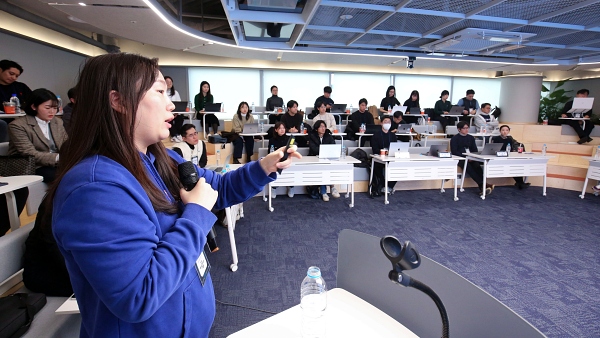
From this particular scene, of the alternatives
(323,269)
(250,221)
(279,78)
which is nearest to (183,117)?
(250,221)

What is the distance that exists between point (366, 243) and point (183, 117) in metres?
6.69

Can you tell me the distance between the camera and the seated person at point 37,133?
302 cm

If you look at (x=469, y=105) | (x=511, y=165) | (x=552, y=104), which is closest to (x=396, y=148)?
(x=511, y=165)

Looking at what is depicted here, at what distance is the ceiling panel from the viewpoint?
489 cm

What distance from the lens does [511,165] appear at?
5.47 m

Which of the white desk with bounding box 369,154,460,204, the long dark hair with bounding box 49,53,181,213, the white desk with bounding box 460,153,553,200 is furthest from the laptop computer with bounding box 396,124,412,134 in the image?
the long dark hair with bounding box 49,53,181,213

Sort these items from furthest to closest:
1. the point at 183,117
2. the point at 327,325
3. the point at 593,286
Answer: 1. the point at 183,117
2. the point at 593,286
3. the point at 327,325

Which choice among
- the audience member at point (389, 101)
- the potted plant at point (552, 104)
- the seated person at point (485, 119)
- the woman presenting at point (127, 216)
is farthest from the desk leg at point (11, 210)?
the potted plant at point (552, 104)

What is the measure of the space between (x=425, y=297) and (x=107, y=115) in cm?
113

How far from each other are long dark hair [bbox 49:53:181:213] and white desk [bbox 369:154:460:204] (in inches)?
179

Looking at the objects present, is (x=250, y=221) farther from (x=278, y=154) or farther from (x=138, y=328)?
(x=138, y=328)

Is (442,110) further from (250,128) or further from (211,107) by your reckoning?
(211,107)

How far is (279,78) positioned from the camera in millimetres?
10914

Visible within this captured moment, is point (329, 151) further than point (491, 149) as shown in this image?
No
